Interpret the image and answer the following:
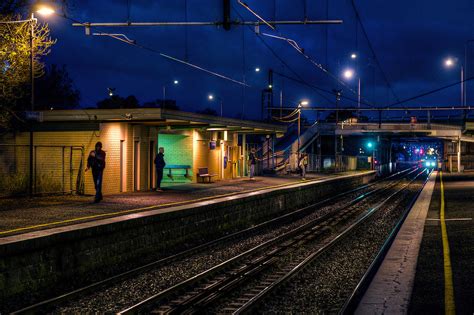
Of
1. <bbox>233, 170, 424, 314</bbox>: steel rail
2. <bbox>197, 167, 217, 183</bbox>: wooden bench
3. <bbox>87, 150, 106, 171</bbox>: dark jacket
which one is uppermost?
<bbox>87, 150, 106, 171</bbox>: dark jacket

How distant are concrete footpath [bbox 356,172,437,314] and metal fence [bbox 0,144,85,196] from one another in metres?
11.9

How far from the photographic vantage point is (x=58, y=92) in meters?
63.3

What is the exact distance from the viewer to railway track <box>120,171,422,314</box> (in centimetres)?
929

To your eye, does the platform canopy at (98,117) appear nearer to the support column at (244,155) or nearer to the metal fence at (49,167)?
the metal fence at (49,167)

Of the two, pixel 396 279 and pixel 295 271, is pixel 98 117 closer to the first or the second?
pixel 295 271

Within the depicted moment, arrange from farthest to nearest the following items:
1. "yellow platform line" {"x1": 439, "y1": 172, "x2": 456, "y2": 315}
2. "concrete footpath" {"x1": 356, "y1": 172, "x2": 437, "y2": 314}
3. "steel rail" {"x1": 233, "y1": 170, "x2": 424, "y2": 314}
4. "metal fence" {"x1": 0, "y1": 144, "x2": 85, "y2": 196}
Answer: "metal fence" {"x1": 0, "y1": 144, "x2": 85, "y2": 196}, "steel rail" {"x1": 233, "y1": 170, "x2": 424, "y2": 314}, "concrete footpath" {"x1": 356, "y1": 172, "x2": 437, "y2": 314}, "yellow platform line" {"x1": 439, "y1": 172, "x2": 456, "y2": 315}

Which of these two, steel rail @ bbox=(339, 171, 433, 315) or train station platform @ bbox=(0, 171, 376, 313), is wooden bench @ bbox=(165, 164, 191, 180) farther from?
steel rail @ bbox=(339, 171, 433, 315)

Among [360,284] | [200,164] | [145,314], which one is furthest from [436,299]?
[200,164]

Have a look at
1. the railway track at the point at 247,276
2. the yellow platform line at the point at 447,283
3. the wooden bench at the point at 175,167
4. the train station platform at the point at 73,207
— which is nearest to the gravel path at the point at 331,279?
the railway track at the point at 247,276

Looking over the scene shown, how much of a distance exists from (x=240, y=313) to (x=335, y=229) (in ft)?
37.9

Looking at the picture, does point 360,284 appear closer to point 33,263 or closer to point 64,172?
point 33,263

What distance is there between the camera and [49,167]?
2236 cm

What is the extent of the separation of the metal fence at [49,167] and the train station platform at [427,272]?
1183cm

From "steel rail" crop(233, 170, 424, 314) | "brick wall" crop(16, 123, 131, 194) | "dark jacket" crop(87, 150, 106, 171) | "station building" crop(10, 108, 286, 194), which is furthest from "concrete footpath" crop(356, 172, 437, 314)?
"brick wall" crop(16, 123, 131, 194)
